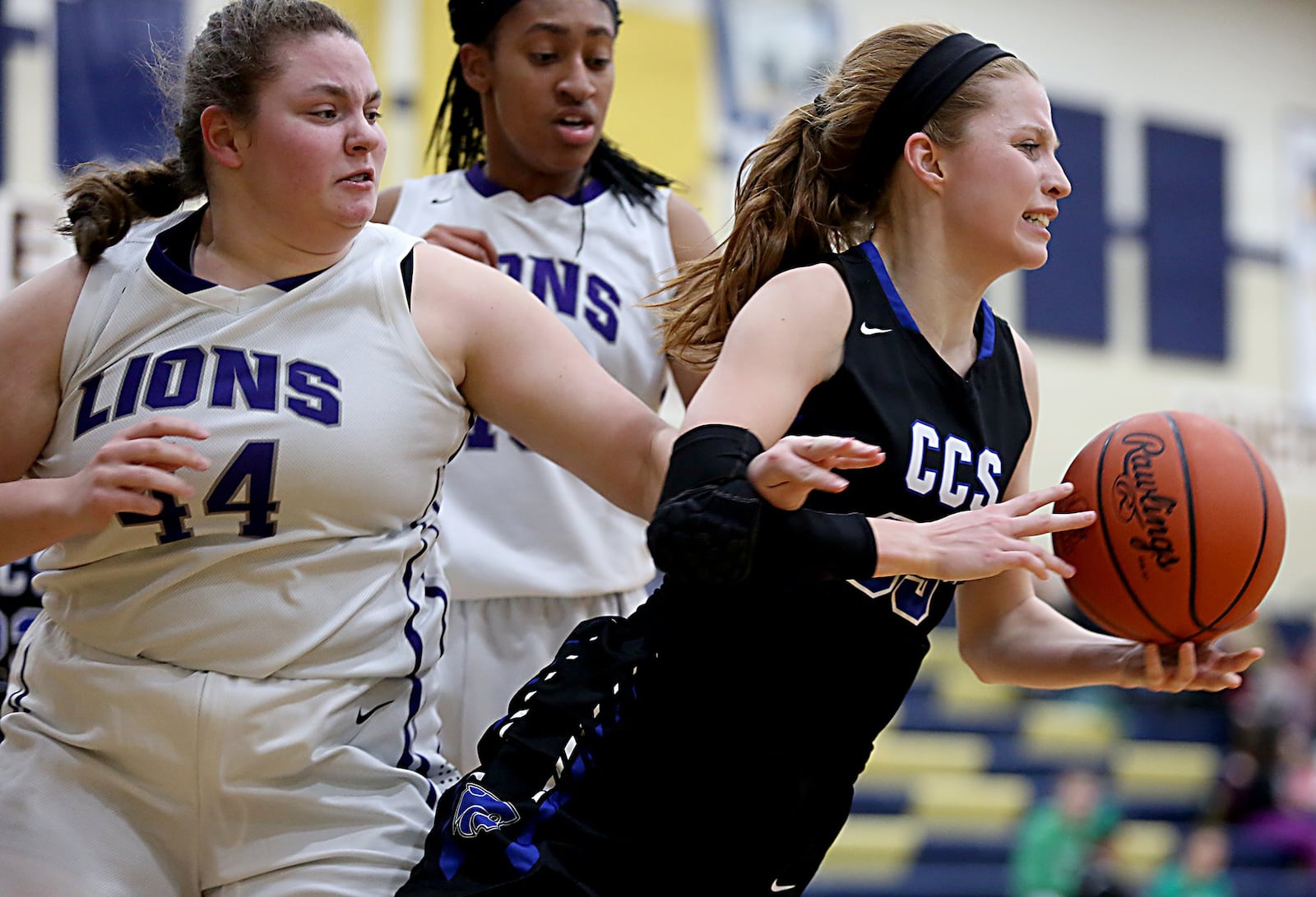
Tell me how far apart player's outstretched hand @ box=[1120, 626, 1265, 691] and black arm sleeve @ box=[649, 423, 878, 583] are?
0.73 metres

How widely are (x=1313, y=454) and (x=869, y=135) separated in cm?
1109

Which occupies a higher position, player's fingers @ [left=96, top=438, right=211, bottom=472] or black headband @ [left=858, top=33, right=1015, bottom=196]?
black headband @ [left=858, top=33, right=1015, bottom=196]

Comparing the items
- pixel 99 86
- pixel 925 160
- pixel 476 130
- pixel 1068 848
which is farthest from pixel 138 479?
pixel 1068 848

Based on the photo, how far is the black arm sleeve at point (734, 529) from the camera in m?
1.85

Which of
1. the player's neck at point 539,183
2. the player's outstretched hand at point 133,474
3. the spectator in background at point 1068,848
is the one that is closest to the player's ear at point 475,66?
the player's neck at point 539,183

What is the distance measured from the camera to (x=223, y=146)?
7.36 feet

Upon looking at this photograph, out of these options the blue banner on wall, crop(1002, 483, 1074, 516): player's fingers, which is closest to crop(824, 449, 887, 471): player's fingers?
crop(1002, 483, 1074, 516): player's fingers

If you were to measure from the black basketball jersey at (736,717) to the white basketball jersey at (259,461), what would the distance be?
0.29 m

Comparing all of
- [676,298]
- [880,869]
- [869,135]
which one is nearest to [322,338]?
[676,298]

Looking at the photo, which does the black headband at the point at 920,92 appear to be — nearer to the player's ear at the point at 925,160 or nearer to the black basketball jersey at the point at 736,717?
the player's ear at the point at 925,160

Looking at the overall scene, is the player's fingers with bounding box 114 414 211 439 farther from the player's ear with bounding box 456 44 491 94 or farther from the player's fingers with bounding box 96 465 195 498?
the player's ear with bounding box 456 44 491 94

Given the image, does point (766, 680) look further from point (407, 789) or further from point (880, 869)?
point (880, 869)

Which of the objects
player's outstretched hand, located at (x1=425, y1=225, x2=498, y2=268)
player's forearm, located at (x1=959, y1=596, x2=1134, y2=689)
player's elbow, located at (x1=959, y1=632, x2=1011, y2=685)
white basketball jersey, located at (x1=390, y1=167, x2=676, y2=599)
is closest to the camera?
player's forearm, located at (x1=959, y1=596, x2=1134, y2=689)

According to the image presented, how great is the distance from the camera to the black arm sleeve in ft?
6.08
